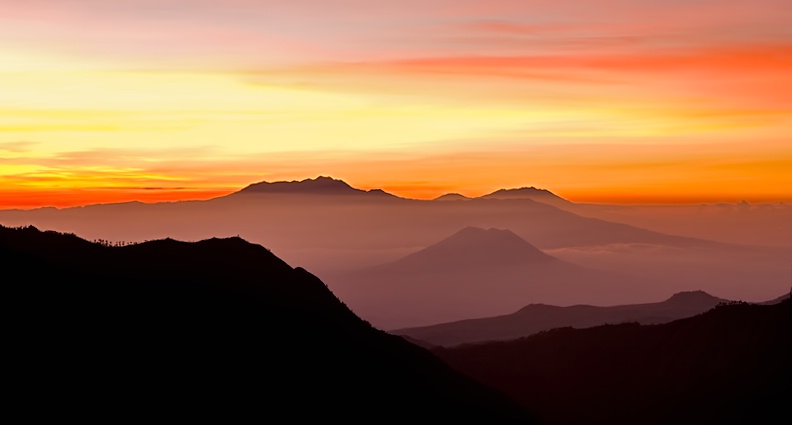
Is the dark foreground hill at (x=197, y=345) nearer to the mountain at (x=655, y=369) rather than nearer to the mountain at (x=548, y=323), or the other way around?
the mountain at (x=655, y=369)

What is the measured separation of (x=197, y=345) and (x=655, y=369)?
49.2 metres

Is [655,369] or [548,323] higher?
[655,369]

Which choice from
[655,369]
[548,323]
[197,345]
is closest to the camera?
[197,345]

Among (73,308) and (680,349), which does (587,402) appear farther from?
(73,308)

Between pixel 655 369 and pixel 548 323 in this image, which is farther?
pixel 548 323

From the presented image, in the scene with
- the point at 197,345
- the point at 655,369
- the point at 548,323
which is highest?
the point at 197,345

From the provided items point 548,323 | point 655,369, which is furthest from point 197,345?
point 548,323

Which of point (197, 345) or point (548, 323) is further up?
point (197, 345)

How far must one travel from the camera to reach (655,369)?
8481 centimetres

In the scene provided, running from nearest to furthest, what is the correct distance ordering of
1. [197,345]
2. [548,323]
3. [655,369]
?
[197,345] → [655,369] → [548,323]

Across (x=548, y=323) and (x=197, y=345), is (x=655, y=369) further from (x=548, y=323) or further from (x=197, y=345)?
(x=548, y=323)

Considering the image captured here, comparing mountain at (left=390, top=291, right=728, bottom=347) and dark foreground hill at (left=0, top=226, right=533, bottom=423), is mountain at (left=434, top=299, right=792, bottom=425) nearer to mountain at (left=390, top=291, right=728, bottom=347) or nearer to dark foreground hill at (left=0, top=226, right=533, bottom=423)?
dark foreground hill at (left=0, top=226, right=533, bottom=423)

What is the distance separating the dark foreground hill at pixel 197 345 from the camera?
146 feet

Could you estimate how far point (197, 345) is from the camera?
52.8 m
